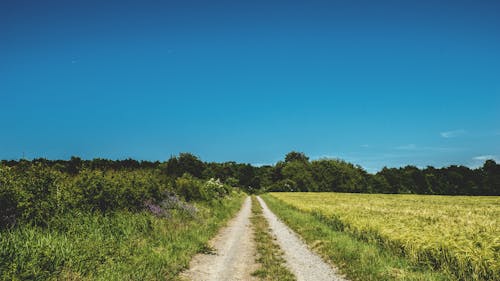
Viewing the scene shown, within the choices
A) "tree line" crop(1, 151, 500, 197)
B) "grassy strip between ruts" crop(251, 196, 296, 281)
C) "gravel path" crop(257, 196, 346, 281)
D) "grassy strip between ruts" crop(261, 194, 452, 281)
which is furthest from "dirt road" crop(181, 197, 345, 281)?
"tree line" crop(1, 151, 500, 197)

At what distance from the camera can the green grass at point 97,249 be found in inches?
251

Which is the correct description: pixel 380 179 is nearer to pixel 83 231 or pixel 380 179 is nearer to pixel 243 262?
pixel 243 262

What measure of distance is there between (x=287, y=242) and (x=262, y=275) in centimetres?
528

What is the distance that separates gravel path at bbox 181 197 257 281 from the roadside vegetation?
47 cm

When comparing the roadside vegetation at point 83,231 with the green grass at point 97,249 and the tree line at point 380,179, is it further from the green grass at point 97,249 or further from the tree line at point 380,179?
the tree line at point 380,179

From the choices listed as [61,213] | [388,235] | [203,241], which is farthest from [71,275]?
[388,235]

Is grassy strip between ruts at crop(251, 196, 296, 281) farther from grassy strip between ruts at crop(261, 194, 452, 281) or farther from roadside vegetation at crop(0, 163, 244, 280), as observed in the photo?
roadside vegetation at crop(0, 163, 244, 280)

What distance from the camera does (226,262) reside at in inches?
383

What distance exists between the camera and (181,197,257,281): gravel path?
8219 millimetres

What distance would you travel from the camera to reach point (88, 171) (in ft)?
43.4

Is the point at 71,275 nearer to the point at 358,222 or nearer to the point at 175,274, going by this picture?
the point at 175,274

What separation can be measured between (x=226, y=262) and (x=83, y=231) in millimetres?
4688

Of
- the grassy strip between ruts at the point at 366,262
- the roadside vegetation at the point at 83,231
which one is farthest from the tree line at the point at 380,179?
the grassy strip between ruts at the point at 366,262

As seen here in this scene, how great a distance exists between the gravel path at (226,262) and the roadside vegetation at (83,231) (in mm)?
468
